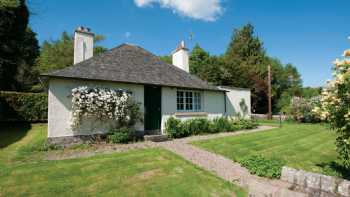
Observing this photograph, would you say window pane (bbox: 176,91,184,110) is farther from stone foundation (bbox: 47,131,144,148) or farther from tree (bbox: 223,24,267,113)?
tree (bbox: 223,24,267,113)

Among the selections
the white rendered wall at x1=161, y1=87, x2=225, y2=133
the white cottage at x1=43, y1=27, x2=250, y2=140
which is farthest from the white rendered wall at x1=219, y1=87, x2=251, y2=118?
the white rendered wall at x1=161, y1=87, x2=225, y2=133

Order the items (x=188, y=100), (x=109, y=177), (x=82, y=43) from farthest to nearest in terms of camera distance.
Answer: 1. (x=188, y=100)
2. (x=82, y=43)
3. (x=109, y=177)

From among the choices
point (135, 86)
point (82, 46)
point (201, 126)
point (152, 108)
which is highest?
point (82, 46)

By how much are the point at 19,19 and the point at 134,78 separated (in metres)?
15.2

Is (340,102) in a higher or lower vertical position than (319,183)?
higher

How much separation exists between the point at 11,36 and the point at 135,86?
1617cm

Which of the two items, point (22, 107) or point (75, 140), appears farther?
point (22, 107)

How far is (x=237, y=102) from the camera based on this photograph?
1445 cm

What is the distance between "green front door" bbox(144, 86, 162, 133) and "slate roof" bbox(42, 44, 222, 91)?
531mm

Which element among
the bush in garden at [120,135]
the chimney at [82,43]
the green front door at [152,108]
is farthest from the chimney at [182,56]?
the bush in garden at [120,135]

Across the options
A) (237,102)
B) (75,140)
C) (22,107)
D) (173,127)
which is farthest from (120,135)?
(237,102)

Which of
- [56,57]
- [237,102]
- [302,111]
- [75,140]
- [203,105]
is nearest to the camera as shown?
[75,140]

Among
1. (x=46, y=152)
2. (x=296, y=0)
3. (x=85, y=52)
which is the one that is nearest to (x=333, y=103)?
(x=46, y=152)

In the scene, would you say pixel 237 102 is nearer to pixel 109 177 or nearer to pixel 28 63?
pixel 109 177
